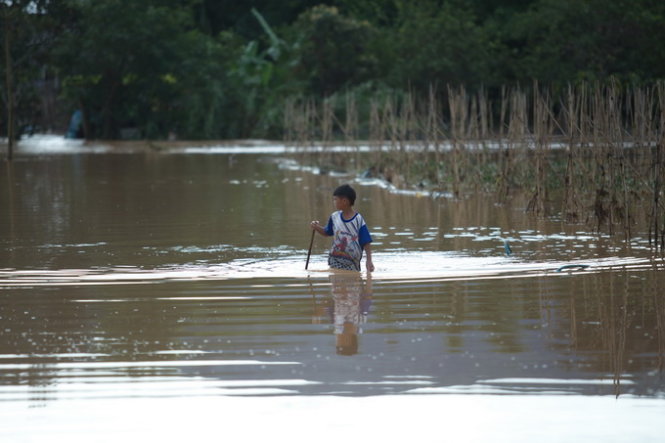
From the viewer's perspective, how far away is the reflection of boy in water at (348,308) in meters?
5.79

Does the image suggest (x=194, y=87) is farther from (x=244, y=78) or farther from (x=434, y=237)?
(x=434, y=237)

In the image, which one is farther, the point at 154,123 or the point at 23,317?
the point at 154,123

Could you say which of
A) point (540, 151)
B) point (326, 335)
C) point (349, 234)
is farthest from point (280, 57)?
point (326, 335)

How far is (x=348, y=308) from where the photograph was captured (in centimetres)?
684

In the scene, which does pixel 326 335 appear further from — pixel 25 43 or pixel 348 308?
pixel 25 43

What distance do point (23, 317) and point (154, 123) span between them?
29306mm

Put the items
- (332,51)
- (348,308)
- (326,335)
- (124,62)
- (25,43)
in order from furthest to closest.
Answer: (332,51) < (124,62) < (25,43) < (348,308) < (326,335)

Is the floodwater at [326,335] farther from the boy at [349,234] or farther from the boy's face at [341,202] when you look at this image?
the boy's face at [341,202]

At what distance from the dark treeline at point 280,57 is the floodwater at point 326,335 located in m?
20.1

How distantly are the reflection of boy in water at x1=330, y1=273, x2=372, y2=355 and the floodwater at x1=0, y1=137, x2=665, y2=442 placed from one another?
0.02 meters

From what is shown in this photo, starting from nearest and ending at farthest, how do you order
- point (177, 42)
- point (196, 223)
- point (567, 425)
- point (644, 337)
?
point (567, 425) < point (644, 337) < point (196, 223) < point (177, 42)

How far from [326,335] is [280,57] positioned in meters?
31.8

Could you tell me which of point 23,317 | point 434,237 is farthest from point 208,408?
point 434,237

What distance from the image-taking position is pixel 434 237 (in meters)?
11.1
